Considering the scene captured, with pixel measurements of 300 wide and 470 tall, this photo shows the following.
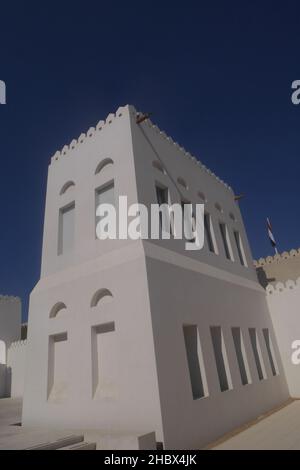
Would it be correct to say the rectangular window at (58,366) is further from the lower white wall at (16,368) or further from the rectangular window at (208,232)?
the lower white wall at (16,368)

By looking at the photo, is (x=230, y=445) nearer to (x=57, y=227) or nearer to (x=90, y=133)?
(x=57, y=227)

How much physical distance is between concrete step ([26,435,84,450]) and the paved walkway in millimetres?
2852

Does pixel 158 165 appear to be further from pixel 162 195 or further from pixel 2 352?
pixel 2 352

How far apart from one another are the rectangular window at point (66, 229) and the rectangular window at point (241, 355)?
19.7 feet

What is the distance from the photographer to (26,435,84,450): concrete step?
215 inches

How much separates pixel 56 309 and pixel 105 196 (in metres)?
3.58

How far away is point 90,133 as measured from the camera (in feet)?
34.1

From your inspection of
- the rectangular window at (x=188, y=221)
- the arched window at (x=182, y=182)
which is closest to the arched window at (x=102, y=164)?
the arched window at (x=182, y=182)

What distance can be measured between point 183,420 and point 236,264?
730 cm

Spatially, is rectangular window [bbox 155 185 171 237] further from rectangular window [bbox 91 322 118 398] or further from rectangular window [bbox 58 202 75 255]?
rectangular window [bbox 91 322 118 398]

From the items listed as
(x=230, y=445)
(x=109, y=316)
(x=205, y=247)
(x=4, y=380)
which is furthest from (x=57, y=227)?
(x=4, y=380)

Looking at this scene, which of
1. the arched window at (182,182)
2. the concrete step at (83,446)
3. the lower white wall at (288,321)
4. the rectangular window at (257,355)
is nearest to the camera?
the concrete step at (83,446)

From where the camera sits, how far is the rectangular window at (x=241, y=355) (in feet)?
31.8

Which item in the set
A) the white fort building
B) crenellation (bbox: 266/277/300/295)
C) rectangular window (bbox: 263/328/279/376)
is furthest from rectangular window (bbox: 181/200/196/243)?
crenellation (bbox: 266/277/300/295)
